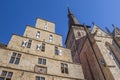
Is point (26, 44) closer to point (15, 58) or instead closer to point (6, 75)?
point (15, 58)

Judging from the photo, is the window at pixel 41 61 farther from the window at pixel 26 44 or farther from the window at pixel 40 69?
the window at pixel 26 44

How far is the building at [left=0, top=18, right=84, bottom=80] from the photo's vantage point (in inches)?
388

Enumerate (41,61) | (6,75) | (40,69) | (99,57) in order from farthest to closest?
(99,57)
(41,61)
(40,69)
(6,75)

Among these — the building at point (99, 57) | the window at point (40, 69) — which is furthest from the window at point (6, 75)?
the building at point (99, 57)

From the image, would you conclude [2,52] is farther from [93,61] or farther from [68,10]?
[68,10]

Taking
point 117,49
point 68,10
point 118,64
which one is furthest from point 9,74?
point 68,10

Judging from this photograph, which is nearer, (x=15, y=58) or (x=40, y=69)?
(x=15, y=58)

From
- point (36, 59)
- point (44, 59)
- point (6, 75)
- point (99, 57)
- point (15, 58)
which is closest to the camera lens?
point (6, 75)

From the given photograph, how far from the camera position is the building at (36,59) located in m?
9.87

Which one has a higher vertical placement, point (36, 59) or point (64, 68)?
point (36, 59)

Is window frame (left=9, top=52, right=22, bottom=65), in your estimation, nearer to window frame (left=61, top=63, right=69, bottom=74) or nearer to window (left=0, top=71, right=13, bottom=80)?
window (left=0, top=71, right=13, bottom=80)

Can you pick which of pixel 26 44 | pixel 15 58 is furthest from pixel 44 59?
pixel 15 58

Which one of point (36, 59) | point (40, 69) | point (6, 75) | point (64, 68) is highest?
point (36, 59)

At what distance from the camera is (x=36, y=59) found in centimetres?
1148
